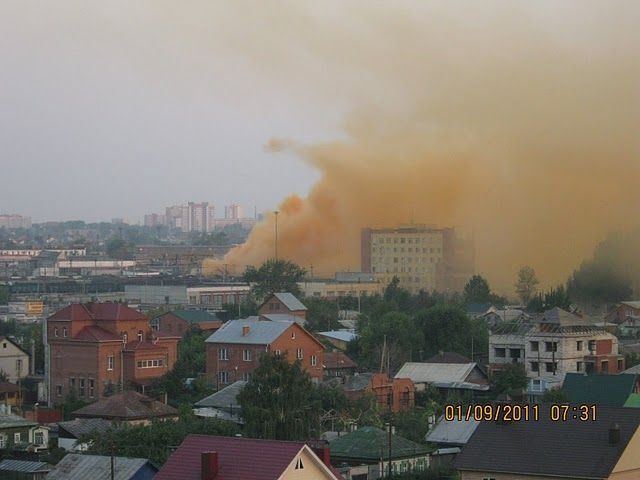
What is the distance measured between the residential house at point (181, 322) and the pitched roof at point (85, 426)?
20379mm

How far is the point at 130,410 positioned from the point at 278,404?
4.59 m

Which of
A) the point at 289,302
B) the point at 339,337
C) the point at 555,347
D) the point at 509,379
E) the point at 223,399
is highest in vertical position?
the point at 289,302

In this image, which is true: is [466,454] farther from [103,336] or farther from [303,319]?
[303,319]

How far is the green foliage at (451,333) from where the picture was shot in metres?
42.2

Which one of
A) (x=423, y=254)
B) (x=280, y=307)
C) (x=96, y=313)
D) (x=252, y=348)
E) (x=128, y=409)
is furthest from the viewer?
(x=423, y=254)

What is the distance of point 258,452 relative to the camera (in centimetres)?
1709

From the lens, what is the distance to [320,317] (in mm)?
53688

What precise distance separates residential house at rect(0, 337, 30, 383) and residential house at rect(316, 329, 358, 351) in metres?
9.34

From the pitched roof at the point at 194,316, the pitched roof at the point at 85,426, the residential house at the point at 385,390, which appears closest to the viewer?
the pitched roof at the point at 85,426

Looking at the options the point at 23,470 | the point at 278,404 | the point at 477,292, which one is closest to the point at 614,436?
the point at 278,404

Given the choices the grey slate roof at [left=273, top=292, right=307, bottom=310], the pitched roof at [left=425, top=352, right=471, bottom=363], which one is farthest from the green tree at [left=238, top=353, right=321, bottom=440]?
the grey slate roof at [left=273, top=292, right=307, bottom=310]

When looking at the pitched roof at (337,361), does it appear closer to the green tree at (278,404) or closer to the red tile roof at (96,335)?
the red tile roof at (96,335)

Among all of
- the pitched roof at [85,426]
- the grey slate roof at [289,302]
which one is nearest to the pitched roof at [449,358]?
the pitched roof at [85,426]

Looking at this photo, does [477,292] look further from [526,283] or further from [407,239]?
[407,239]
